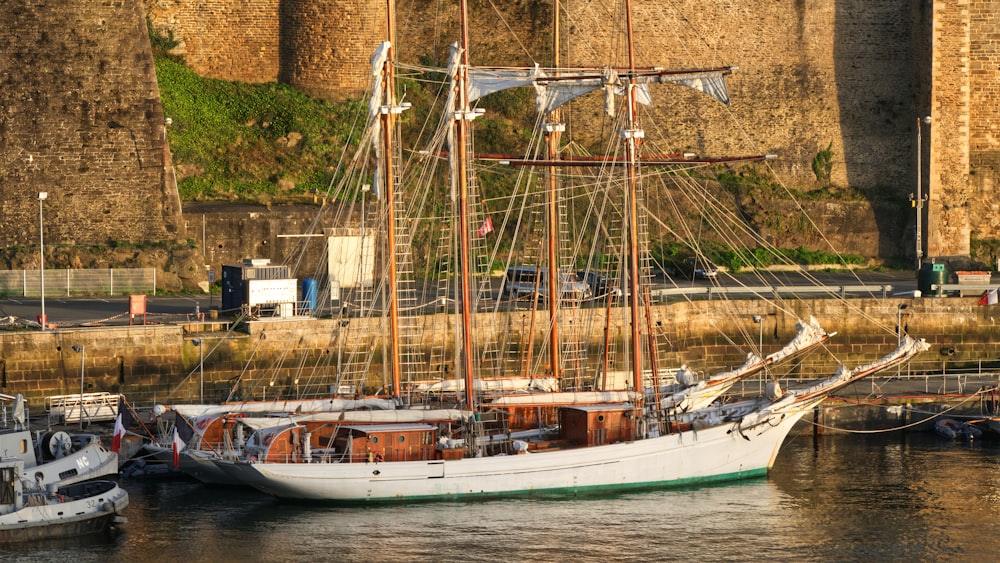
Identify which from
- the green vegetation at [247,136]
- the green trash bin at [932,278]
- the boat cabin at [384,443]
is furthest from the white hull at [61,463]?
the green trash bin at [932,278]

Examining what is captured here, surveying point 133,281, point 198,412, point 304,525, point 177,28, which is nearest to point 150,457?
point 198,412

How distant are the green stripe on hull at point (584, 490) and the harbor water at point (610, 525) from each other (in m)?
0.27

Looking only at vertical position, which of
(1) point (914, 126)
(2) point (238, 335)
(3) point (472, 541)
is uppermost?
(1) point (914, 126)

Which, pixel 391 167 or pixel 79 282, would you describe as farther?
pixel 79 282

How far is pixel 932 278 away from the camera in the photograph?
52312mm

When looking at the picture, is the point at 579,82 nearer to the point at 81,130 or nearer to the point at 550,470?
the point at 550,470

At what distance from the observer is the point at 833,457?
41312 millimetres

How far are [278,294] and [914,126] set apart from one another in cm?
2741

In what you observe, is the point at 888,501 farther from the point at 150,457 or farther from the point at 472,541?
the point at 150,457

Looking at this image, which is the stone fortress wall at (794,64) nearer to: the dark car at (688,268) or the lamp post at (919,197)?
the lamp post at (919,197)

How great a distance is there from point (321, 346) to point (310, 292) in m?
2.23

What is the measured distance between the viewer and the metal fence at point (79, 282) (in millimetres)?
48781

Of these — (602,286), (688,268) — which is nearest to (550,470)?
(602,286)

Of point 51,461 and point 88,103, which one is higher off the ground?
point 88,103
